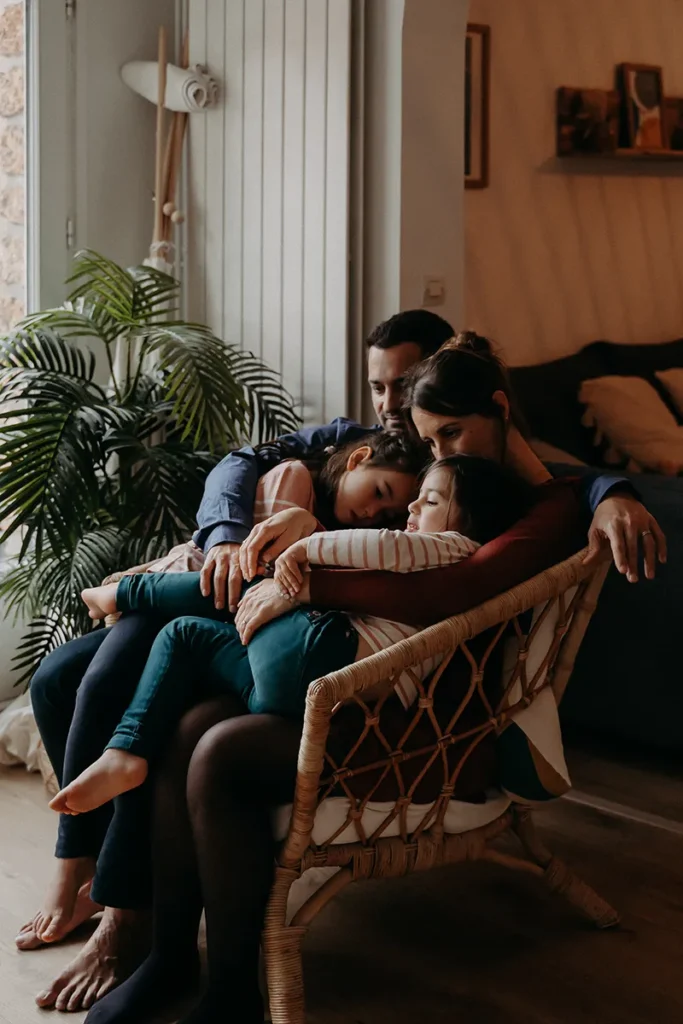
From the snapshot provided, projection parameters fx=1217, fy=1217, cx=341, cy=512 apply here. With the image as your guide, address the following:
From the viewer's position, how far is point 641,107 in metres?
4.52

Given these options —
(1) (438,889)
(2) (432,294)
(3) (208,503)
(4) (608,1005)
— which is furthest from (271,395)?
(4) (608,1005)

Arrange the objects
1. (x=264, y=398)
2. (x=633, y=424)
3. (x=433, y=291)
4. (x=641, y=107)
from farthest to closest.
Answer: (x=641, y=107) < (x=633, y=424) < (x=264, y=398) < (x=433, y=291)

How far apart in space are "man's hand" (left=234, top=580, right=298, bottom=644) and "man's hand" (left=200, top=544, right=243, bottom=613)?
100 millimetres

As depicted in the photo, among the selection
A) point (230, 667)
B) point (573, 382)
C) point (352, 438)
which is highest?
point (573, 382)

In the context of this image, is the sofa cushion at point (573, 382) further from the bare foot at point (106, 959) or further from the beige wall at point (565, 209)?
the bare foot at point (106, 959)

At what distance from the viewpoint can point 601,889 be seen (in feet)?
7.72

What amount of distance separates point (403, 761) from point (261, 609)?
321mm

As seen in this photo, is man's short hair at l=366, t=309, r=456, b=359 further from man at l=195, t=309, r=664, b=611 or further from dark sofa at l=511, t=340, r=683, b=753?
dark sofa at l=511, t=340, r=683, b=753

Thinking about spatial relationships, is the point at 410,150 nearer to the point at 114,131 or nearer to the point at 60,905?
the point at 114,131

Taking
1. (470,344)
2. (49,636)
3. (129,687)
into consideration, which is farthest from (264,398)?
(129,687)

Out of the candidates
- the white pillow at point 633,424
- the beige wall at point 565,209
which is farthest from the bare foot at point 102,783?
→ the beige wall at point 565,209

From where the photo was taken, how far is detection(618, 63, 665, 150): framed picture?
14.7 feet

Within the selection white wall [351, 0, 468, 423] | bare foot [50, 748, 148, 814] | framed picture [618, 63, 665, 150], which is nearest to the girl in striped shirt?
bare foot [50, 748, 148, 814]

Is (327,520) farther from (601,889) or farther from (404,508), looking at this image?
(601,889)
